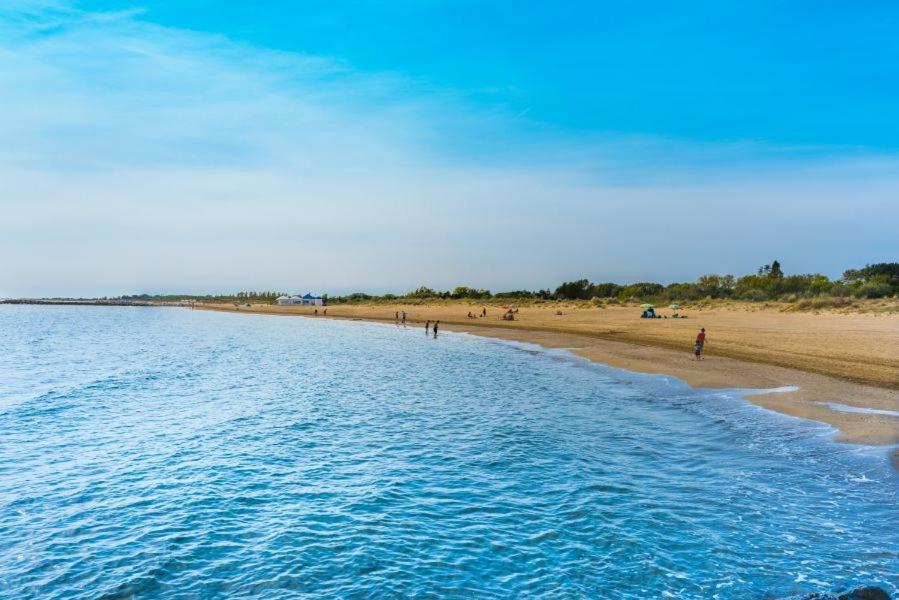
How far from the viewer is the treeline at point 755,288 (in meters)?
78.2

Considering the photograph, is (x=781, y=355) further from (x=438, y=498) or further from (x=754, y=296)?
(x=754, y=296)

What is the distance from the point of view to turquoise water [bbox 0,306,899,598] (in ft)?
33.4

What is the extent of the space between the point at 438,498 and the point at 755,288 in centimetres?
10072

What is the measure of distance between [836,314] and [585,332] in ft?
82.1

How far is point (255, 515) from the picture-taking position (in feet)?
43.3

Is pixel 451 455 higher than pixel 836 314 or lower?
lower

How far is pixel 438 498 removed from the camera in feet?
46.1

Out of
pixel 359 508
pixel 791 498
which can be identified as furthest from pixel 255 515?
pixel 791 498

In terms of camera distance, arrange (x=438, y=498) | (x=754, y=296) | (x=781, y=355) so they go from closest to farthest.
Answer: (x=438, y=498)
(x=781, y=355)
(x=754, y=296)

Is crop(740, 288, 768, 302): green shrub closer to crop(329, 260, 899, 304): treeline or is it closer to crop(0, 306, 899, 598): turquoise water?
crop(329, 260, 899, 304): treeline

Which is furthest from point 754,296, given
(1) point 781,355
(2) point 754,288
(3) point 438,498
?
(3) point 438,498

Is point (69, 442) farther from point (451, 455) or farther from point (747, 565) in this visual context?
point (747, 565)

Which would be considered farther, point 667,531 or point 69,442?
point 69,442

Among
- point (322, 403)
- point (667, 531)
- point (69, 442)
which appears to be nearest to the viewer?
point (667, 531)
